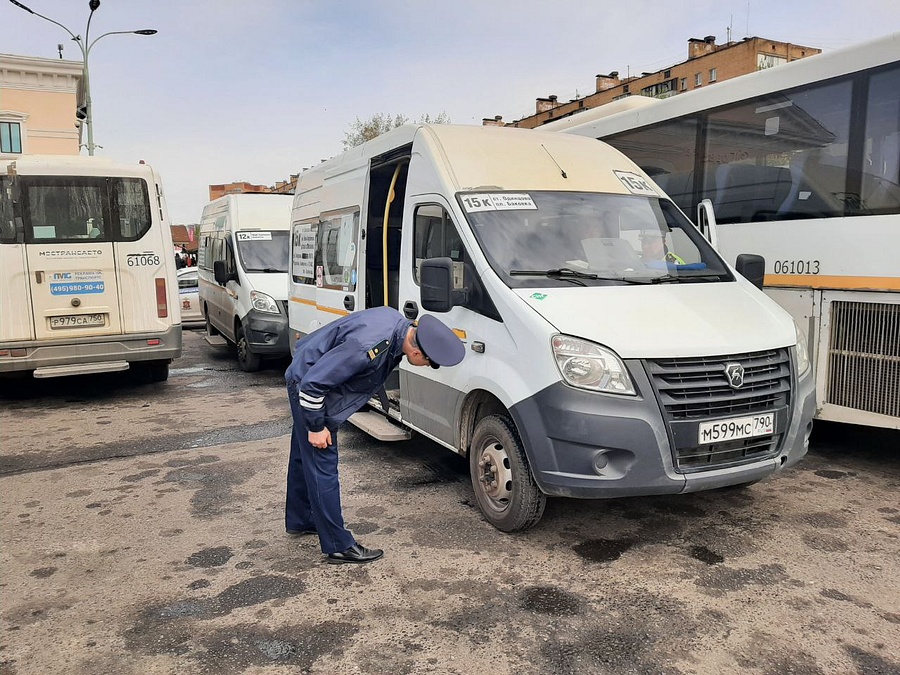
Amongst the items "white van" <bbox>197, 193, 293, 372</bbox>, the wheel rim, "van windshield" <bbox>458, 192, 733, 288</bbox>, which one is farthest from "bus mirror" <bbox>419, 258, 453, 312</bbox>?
"white van" <bbox>197, 193, 293, 372</bbox>

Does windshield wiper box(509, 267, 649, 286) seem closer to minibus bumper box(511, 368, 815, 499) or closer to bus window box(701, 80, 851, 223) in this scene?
minibus bumper box(511, 368, 815, 499)

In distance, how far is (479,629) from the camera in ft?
10.6

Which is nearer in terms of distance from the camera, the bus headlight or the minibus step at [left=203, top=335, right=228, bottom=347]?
the bus headlight

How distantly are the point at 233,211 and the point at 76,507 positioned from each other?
6919 millimetres

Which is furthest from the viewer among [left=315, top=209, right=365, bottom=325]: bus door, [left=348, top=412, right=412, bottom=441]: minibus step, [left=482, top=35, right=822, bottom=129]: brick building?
[left=482, top=35, right=822, bottom=129]: brick building

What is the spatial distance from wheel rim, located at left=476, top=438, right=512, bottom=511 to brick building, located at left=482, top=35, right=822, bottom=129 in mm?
37242

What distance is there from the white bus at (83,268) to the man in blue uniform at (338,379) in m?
5.35

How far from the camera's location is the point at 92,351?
8305mm

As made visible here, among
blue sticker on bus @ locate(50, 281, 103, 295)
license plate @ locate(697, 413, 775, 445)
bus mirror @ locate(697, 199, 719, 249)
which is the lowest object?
license plate @ locate(697, 413, 775, 445)

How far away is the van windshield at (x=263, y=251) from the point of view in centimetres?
1048

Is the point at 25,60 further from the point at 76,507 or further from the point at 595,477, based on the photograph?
the point at 595,477

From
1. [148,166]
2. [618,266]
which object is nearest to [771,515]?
[618,266]

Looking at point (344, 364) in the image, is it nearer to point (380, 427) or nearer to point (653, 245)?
point (380, 427)

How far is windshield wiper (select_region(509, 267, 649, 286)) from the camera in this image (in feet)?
14.2
